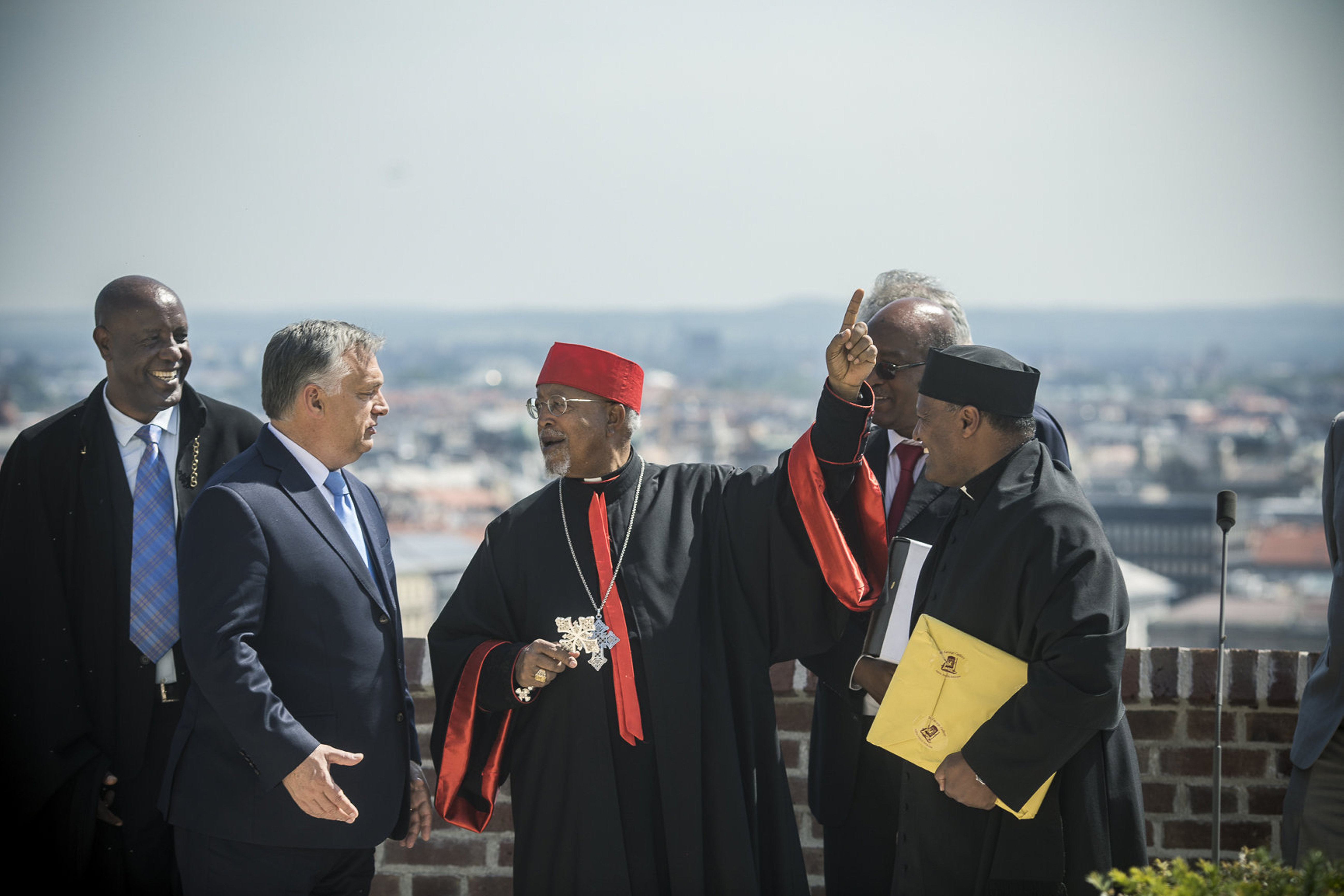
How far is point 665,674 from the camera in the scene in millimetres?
3195

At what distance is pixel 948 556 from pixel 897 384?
0.72 meters

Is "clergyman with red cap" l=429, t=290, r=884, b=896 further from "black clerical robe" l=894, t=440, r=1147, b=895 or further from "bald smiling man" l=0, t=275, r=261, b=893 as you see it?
"bald smiling man" l=0, t=275, r=261, b=893

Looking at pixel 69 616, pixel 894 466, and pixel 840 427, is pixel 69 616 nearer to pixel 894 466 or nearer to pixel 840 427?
pixel 840 427

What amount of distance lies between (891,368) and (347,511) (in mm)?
1629

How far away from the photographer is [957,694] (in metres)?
2.81

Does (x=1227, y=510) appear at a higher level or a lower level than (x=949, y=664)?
higher

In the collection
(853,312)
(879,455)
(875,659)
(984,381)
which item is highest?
(853,312)

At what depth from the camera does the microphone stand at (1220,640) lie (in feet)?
10.8

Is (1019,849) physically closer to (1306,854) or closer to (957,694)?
(957,694)

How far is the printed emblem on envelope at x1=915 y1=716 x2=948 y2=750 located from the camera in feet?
9.23

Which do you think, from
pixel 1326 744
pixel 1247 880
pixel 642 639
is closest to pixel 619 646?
pixel 642 639

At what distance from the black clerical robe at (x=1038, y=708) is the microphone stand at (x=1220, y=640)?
2.02 ft

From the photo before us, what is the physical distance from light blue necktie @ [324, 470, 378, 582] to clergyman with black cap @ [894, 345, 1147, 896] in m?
1.50

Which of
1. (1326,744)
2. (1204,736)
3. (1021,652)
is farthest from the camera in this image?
(1204,736)
